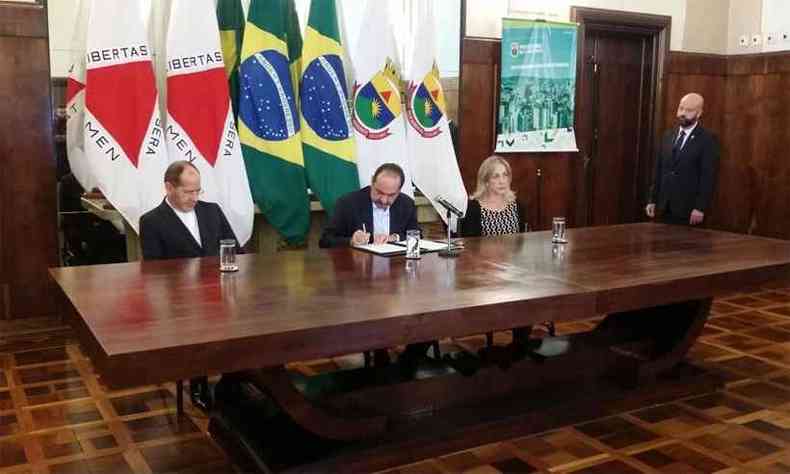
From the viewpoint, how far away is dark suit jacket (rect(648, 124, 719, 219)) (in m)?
5.02

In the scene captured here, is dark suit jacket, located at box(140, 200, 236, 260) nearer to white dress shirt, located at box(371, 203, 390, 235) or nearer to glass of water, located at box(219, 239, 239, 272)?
glass of water, located at box(219, 239, 239, 272)

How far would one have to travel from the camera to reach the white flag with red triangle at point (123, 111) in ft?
13.1

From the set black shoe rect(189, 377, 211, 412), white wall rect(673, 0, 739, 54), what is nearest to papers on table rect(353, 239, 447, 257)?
black shoe rect(189, 377, 211, 412)

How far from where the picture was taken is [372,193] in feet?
12.2

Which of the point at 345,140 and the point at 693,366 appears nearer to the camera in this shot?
the point at 693,366

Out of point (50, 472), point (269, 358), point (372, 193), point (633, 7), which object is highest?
point (633, 7)

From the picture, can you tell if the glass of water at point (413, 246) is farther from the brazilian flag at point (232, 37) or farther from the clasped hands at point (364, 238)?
the brazilian flag at point (232, 37)

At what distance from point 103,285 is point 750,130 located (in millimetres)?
5837

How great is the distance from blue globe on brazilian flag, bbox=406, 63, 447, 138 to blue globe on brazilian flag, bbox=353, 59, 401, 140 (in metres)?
0.14

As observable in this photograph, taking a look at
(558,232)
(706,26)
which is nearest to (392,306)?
(558,232)

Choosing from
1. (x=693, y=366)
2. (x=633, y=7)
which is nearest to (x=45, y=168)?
(x=693, y=366)

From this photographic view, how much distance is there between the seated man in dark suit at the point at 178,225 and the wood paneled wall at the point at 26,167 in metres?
1.33

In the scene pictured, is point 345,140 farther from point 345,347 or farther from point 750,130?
point 750,130

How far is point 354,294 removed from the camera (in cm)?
241
